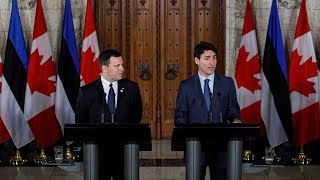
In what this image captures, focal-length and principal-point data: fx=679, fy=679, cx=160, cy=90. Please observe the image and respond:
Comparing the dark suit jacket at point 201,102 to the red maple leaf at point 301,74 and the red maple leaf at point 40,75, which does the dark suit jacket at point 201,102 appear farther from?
the red maple leaf at point 40,75

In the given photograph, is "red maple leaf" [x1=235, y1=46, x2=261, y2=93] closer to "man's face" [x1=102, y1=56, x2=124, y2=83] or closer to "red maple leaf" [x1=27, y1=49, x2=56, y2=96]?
"red maple leaf" [x1=27, y1=49, x2=56, y2=96]

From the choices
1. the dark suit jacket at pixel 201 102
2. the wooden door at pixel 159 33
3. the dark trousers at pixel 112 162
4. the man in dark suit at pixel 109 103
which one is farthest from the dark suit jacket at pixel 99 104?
the wooden door at pixel 159 33

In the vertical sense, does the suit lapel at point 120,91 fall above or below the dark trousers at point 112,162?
above

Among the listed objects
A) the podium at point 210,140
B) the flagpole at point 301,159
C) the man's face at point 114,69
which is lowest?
the flagpole at point 301,159

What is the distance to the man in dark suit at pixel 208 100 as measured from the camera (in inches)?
222

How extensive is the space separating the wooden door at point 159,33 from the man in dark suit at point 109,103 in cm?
455

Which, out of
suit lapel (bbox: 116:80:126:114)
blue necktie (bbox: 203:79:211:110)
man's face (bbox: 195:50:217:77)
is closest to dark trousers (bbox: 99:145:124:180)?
suit lapel (bbox: 116:80:126:114)

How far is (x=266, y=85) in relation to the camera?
9.26m

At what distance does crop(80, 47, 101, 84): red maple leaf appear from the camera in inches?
360

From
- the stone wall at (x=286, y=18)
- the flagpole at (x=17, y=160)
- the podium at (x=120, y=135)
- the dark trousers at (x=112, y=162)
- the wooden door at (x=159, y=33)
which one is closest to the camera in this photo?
the podium at (x=120, y=135)

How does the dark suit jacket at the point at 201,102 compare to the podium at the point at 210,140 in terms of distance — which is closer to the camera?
the podium at the point at 210,140

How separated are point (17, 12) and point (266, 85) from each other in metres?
3.52

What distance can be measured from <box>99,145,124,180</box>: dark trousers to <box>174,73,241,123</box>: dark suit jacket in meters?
0.57

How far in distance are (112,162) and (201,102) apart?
898 mm
